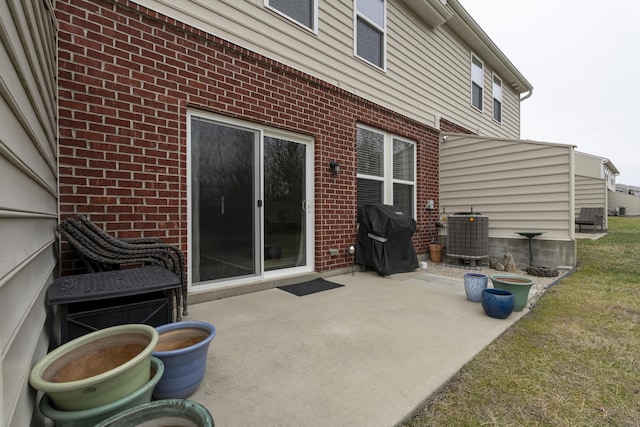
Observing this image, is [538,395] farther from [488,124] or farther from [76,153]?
[488,124]

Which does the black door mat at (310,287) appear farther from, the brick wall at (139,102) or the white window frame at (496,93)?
the white window frame at (496,93)

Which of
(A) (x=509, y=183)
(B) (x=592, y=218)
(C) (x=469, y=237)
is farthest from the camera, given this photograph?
(B) (x=592, y=218)

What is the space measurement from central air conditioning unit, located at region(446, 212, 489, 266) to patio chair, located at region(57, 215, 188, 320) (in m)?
4.92

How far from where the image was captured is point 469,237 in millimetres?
5469

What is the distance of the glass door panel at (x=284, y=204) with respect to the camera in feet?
12.7

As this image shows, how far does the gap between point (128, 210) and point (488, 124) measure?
950cm

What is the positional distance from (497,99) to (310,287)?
903cm

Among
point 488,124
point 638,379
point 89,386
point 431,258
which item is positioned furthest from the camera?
point 488,124

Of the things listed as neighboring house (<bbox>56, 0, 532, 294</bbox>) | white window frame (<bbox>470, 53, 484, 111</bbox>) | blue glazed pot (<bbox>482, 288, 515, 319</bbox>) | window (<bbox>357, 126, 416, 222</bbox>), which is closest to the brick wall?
neighboring house (<bbox>56, 0, 532, 294</bbox>)

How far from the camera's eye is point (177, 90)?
3.05 m

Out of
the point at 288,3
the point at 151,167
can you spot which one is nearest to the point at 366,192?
the point at 288,3

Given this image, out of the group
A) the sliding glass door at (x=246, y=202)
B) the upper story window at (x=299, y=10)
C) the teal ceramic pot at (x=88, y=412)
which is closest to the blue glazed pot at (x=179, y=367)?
the teal ceramic pot at (x=88, y=412)

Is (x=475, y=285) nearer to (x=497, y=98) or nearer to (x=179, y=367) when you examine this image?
(x=179, y=367)

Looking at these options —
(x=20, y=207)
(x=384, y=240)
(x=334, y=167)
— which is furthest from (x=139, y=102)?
(x=384, y=240)
